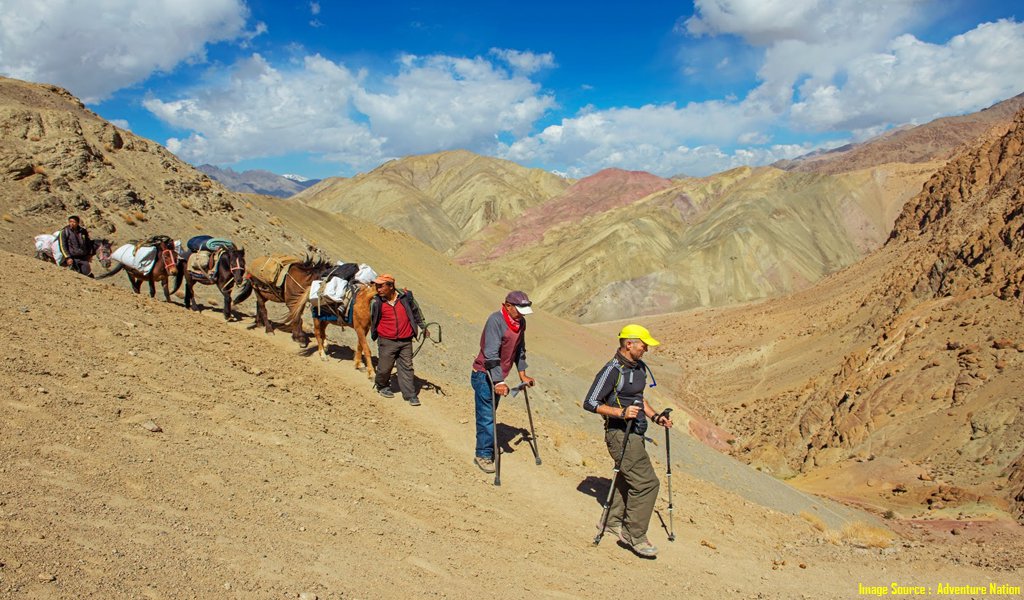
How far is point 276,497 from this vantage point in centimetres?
534

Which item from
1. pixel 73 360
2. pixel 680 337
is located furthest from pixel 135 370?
A: pixel 680 337

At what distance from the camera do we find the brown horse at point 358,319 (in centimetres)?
1020

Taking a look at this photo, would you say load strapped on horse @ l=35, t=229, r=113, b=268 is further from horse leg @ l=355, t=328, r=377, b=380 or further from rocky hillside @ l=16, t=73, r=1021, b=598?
horse leg @ l=355, t=328, r=377, b=380

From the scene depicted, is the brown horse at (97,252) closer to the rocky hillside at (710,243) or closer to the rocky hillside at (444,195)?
the rocky hillside at (710,243)

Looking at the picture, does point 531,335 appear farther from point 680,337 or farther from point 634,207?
point 634,207

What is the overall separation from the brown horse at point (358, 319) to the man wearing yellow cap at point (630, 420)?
507 centimetres

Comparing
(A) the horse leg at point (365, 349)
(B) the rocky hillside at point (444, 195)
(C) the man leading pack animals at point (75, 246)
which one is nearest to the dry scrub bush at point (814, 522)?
(A) the horse leg at point (365, 349)

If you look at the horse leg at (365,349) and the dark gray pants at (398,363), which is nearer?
the dark gray pants at (398,363)

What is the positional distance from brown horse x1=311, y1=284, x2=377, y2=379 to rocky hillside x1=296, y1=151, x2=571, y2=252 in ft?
310

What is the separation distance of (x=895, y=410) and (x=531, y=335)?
600 inches

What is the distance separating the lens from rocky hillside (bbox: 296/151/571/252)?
380ft

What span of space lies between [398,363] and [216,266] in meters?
5.13

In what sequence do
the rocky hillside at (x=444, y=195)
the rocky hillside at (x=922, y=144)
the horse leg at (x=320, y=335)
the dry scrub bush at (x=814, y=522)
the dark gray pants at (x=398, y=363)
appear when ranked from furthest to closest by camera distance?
the rocky hillside at (x=922, y=144), the rocky hillside at (x=444, y=195), the horse leg at (x=320, y=335), the dry scrub bush at (x=814, y=522), the dark gray pants at (x=398, y=363)

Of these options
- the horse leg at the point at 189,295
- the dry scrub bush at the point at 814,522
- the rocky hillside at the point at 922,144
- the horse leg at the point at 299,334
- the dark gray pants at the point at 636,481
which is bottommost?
the dry scrub bush at the point at 814,522
